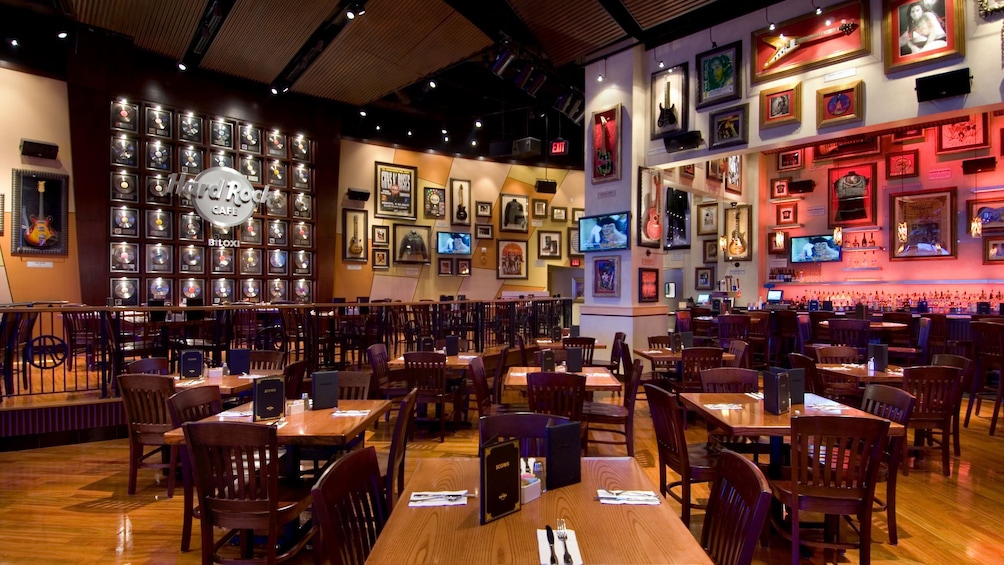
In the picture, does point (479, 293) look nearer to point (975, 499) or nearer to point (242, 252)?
point (242, 252)

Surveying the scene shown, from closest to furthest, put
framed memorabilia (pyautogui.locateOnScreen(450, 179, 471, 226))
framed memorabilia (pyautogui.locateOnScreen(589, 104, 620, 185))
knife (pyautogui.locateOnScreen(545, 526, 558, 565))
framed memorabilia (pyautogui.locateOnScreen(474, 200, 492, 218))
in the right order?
knife (pyautogui.locateOnScreen(545, 526, 558, 565))
framed memorabilia (pyautogui.locateOnScreen(589, 104, 620, 185))
framed memorabilia (pyautogui.locateOnScreen(450, 179, 471, 226))
framed memorabilia (pyautogui.locateOnScreen(474, 200, 492, 218))

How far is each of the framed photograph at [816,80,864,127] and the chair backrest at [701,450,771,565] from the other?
643cm

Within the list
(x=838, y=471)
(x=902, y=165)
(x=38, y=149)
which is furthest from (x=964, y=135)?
(x=38, y=149)

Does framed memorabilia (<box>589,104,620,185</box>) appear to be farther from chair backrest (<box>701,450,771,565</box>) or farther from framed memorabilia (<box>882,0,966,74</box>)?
chair backrest (<box>701,450,771,565</box>)

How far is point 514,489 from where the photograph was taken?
6.22 ft

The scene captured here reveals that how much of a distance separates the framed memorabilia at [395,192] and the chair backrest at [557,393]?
358 inches

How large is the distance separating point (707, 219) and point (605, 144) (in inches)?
233

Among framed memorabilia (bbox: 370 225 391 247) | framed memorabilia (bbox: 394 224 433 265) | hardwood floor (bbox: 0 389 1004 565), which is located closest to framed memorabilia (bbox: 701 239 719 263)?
framed memorabilia (bbox: 394 224 433 265)

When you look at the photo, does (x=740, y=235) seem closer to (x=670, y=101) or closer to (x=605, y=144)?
(x=670, y=101)

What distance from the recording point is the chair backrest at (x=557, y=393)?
3.98 m

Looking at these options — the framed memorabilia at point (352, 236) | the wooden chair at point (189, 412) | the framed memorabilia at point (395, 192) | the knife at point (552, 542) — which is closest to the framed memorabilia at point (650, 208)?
the framed memorabilia at point (395, 192)

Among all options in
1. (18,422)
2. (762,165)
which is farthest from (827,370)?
(762,165)

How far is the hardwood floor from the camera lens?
3174 millimetres

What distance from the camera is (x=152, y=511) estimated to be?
12.5 feet
